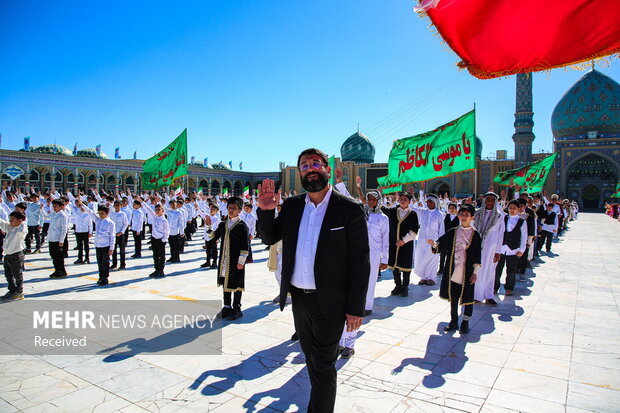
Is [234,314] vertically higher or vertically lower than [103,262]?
lower

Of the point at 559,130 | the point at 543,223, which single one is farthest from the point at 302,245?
the point at 559,130

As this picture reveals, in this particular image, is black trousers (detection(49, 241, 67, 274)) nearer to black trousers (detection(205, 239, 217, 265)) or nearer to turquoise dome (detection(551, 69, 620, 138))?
black trousers (detection(205, 239, 217, 265))

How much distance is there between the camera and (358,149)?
55406mm

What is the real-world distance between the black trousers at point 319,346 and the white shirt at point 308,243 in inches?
3.8

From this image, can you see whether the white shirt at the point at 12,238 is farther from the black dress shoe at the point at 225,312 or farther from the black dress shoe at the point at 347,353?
the black dress shoe at the point at 347,353

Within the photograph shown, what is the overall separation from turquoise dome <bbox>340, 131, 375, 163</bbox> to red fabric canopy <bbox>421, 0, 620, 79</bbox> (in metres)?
53.3

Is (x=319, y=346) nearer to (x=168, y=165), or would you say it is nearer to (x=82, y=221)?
(x=82, y=221)

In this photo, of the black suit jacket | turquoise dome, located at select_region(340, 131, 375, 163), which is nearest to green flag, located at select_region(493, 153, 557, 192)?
the black suit jacket

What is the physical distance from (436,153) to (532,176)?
335 inches

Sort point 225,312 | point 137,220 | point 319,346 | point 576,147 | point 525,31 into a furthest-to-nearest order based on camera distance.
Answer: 1. point 576,147
2. point 137,220
3. point 225,312
4. point 525,31
5. point 319,346

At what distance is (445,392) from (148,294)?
5.06m

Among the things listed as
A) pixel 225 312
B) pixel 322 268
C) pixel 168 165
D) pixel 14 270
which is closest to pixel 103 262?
pixel 14 270

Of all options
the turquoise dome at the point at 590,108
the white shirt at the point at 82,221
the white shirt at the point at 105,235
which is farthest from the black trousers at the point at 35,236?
the turquoise dome at the point at 590,108

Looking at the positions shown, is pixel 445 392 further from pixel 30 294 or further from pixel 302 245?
pixel 30 294
